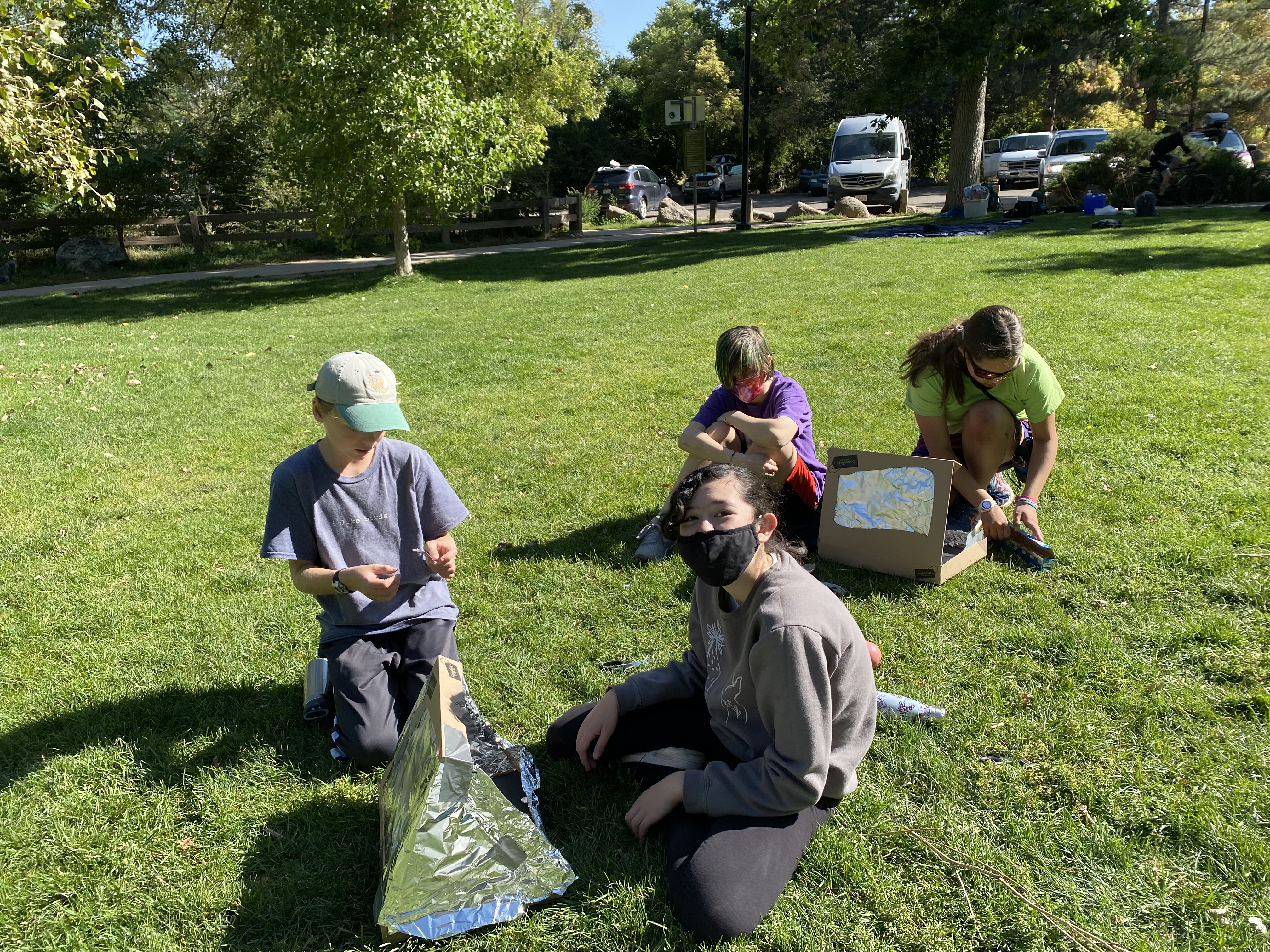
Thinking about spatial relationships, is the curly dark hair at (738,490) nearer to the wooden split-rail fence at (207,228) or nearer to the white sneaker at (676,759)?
the white sneaker at (676,759)

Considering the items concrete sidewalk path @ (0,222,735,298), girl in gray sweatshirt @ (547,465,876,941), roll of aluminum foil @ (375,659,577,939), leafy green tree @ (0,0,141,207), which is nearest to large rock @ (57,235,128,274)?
concrete sidewalk path @ (0,222,735,298)

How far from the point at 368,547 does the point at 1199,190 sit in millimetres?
20518

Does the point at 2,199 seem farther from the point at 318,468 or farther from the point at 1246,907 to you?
the point at 1246,907

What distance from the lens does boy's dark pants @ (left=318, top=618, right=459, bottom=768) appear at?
116 inches

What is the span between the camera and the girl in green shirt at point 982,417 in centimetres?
398

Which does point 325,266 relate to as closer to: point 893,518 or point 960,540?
point 893,518

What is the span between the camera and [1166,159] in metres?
17.7

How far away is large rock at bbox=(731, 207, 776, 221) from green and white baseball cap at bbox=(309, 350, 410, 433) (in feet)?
76.6

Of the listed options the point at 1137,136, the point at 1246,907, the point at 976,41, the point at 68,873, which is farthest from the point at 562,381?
the point at 1137,136

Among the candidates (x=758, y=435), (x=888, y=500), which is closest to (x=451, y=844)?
(x=758, y=435)

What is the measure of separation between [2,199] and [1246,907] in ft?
85.8

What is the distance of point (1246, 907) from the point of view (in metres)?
2.21

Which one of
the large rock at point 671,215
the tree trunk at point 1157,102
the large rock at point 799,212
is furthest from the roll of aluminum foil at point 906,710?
the tree trunk at point 1157,102

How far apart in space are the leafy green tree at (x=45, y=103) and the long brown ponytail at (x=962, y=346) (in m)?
6.41
